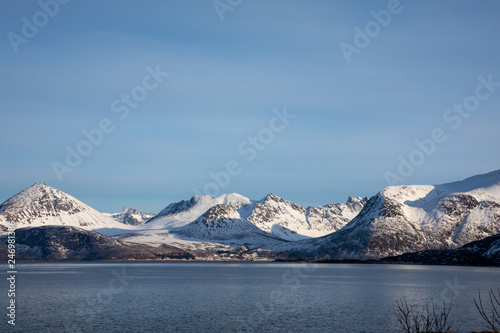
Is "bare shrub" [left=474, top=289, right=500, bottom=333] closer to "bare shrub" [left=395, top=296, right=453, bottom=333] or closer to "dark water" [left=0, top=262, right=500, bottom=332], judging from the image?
"dark water" [left=0, top=262, right=500, bottom=332]

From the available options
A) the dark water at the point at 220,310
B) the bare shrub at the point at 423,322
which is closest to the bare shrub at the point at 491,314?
the dark water at the point at 220,310

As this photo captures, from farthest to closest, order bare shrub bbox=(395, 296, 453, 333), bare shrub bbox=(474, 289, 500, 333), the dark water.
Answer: the dark water < bare shrub bbox=(395, 296, 453, 333) < bare shrub bbox=(474, 289, 500, 333)

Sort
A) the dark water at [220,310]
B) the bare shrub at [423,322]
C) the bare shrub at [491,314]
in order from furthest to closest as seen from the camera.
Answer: the dark water at [220,310]
the bare shrub at [423,322]
the bare shrub at [491,314]

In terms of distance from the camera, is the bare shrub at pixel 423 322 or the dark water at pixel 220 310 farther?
the dark water at pixel 220 310

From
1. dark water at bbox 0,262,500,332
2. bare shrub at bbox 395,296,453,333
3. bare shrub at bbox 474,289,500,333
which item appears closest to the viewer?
bare shrub at bbox 474,289,500,333

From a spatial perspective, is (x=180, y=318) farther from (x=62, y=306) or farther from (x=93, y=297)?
(x=93, y=297)

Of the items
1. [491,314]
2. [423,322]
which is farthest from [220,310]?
[491,314]

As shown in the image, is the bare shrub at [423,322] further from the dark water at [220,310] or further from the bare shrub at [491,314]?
the bare shrub at [491,314]

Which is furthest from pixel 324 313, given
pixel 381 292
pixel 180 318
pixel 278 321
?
pixel 381 292

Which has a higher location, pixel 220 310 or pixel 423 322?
pixel 423 322

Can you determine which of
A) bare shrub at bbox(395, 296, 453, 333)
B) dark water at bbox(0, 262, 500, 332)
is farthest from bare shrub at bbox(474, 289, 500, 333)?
bare shrub at bbox(395, 296, 453, 333)

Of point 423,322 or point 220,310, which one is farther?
point 220,310

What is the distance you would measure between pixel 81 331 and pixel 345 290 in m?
89.2

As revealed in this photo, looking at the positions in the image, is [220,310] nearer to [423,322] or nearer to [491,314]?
[423,322]
